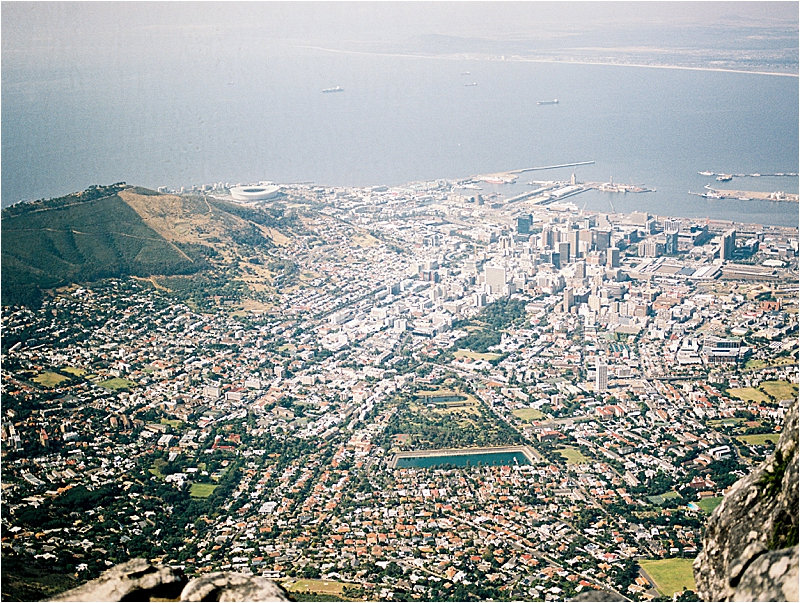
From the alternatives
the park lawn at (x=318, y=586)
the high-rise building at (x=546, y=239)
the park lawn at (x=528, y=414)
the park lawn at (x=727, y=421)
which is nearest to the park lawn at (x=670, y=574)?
the park lawn at (x=318, y=586)

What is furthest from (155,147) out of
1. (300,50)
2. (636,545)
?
(636,545)

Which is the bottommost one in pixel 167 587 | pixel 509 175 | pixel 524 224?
pixel 524 224

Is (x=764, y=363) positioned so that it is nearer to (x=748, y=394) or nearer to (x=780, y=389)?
(x=780, y=389)

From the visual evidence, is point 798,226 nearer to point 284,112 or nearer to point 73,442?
point 73,442

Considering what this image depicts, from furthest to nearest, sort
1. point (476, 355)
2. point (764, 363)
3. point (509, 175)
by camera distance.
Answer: point (509, 175) → point (476, 355) → point (764, 363)

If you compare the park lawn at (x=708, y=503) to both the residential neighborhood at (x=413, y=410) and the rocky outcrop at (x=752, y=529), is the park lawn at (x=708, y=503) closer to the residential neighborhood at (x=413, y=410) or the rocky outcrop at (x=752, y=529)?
the residential neighborhood at (x=413, y=410)

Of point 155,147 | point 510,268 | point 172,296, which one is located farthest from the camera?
point 155,147

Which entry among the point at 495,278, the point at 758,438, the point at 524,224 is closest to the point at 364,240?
the point at 524,224
